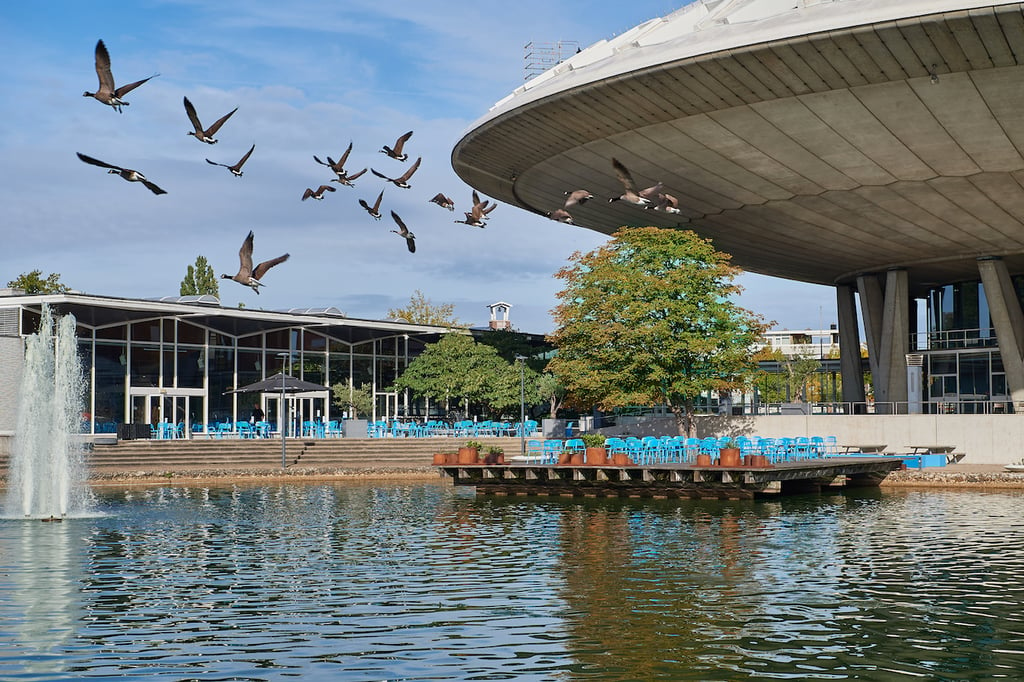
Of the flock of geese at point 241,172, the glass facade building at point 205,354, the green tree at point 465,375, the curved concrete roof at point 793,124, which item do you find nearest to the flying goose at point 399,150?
the flock of geese at point 241,172

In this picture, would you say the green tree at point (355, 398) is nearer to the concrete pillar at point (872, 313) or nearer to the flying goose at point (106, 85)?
the concrete pillar at point (872, 313)

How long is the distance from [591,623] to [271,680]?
4.27 metres

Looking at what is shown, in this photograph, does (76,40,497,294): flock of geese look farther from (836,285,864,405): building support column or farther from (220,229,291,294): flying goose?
(836,285,864,405): building support column

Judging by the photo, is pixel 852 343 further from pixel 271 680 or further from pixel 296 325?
pixel 271 680

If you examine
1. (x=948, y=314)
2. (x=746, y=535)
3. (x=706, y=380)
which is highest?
(x=948, y=314)

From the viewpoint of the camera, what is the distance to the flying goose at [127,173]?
674 inches

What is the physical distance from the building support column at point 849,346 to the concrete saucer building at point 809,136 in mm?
5795

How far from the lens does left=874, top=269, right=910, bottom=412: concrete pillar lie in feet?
174

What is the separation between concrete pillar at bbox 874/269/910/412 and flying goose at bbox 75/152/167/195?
4196cm

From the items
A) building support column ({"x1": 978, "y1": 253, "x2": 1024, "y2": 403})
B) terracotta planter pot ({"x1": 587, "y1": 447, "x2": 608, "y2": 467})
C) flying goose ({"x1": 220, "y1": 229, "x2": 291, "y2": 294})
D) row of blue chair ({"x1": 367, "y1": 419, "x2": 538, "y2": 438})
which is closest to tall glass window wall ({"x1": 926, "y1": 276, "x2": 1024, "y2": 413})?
building support column ({"x1": 978, "y1": 253, "x2": 1024, "y2": 403})

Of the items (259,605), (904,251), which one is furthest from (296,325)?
(259,605)

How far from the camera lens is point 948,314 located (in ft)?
202

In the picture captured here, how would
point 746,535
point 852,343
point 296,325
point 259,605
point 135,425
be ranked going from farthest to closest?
point 852,343, point 296,325, point 135,425, point 746,535, point 259,605

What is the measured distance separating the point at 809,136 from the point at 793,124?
1.13 metres
